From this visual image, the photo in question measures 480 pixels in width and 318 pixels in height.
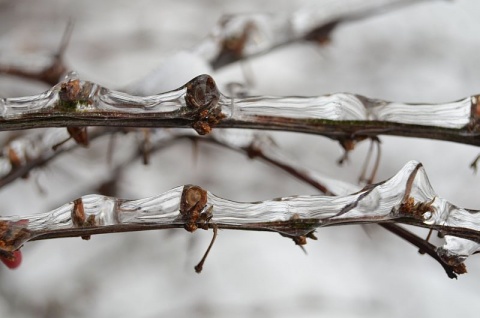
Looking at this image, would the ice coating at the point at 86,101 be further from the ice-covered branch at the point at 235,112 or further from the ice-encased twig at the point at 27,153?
the ice-encased twig at the point at 27,153

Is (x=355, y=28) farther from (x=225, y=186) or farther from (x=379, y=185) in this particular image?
(x=379, y=185)

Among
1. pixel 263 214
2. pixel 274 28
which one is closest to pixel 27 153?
pixel 263 214

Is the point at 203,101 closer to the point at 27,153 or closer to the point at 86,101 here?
the point at 86,101

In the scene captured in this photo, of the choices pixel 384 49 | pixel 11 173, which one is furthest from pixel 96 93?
pixel 384 49

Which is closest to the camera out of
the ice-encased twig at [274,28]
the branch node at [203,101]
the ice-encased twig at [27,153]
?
the branch node at [203,101]

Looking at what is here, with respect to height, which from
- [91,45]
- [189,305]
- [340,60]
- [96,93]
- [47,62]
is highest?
[340,60]

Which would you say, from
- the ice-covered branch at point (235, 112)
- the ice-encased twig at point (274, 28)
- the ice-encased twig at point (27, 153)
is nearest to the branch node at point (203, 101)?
the ice-covered branch at point (235, 112)
